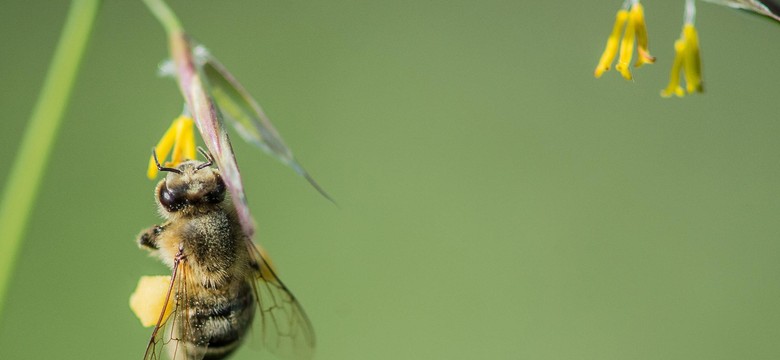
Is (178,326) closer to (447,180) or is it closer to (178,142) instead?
(178,142)

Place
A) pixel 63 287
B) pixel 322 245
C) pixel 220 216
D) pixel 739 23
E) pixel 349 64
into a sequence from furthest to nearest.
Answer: pixel 739 23 < pixel 349 64 < pixel 322 245 < pixel 63 287 < pixel 220 216

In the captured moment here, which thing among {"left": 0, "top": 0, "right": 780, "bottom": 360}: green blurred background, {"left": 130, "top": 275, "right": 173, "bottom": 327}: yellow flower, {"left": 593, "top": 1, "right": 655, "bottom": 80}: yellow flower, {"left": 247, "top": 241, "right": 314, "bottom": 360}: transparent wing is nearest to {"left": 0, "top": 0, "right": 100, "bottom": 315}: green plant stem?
{"left": 130, "top": 275, "right": 173, "bottom": 327}: yellow flower

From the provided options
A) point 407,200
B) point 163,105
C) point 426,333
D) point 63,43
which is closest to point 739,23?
point 407,200

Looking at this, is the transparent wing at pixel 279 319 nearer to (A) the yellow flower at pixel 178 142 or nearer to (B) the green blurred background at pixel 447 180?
(A) the yellow flower at pixel 178 142

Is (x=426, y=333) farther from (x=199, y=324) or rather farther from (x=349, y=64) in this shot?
(x=199, y=324)

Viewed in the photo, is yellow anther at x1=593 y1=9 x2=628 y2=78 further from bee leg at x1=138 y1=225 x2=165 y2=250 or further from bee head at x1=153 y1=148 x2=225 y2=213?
bee leg at x1=138 y1=225 x2=165 y2=250

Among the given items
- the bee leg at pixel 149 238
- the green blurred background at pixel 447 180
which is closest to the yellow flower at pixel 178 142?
the bee leg at pixel 149 238
